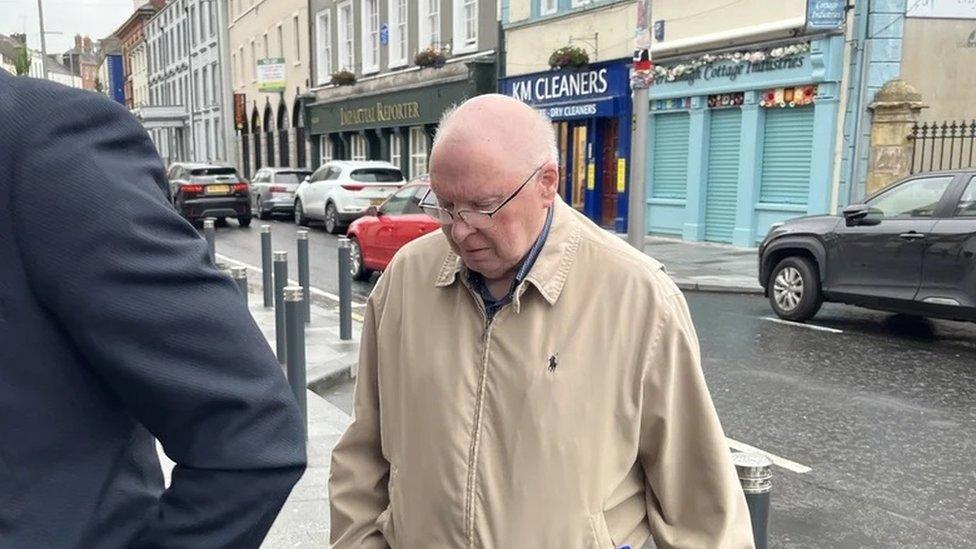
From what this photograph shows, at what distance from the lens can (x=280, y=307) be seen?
22.7ft

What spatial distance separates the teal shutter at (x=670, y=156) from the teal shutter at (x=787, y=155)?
203 cm

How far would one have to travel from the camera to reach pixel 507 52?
2212 cm

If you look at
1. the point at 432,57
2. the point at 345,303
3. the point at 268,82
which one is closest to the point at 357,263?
the point at 345,303

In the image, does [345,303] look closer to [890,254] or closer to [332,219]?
[890,254]

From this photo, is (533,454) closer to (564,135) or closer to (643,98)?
(643,98)

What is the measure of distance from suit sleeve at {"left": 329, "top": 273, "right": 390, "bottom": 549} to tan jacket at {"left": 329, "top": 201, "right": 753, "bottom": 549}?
0.15 m

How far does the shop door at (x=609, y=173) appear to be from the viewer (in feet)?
60.3

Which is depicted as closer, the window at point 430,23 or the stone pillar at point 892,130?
the stone pillar at point 892,130

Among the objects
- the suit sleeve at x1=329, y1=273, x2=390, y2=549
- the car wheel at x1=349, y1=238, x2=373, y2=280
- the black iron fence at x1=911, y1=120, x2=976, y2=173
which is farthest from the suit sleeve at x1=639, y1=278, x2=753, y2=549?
the black iron fence at x1=911, y1=120, x2=976, y2=173

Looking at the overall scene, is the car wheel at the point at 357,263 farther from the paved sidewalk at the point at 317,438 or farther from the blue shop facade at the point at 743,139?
the blue shop facade at the point at 743,139

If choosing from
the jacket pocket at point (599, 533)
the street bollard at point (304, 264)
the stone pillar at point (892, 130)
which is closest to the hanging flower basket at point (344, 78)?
the stone pillar at point (892, 130)

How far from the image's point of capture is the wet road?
4.15 m

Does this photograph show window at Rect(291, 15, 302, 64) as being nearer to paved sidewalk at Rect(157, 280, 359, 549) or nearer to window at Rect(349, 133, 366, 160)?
window at Rect(349, 133, 366, 160)

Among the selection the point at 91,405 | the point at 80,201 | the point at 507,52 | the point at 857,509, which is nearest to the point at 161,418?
the point at 91,405
